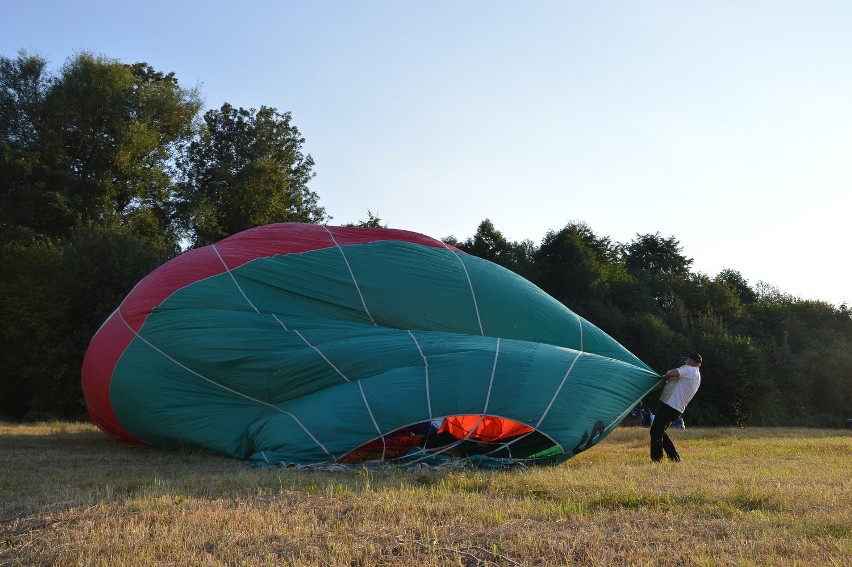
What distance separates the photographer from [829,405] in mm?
29609

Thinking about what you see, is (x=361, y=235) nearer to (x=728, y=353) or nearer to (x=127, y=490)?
(x=127, y=490)

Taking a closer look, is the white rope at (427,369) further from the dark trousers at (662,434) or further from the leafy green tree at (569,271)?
the leafy green tree at (569,271)

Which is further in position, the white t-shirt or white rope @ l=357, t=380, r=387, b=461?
the white t-shirt

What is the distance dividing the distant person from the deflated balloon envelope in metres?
0.35

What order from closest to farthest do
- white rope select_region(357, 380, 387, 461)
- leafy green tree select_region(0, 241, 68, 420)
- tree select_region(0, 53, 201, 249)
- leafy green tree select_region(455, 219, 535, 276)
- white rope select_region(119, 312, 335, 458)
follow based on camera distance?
1. white rope select_region(357, 380, 387, 461)
2. white rope select_region(119, 312, 335, 458)
3. leafy green tree select_region(0, 241, 68, 420)
4. tree select_region(0, 53, 201, 249)
5. leafy green tree select_region(455, 219, 535, 276)

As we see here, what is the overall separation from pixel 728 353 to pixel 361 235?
1904 cm

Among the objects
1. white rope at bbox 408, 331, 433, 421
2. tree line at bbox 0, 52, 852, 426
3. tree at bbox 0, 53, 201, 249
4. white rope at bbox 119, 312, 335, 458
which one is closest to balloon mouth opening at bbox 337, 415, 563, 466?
white rope at bbox 408, 331, 433, 421

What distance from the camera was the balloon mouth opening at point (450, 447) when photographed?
28.5 feet

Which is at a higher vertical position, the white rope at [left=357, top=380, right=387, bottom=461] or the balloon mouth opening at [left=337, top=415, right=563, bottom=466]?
the white rope at [left=357, top=380, right=387, bottom=461]

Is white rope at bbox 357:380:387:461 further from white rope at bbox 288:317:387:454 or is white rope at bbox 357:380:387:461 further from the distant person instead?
the distant person

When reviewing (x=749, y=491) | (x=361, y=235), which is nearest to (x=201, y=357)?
(x=361, y=235)

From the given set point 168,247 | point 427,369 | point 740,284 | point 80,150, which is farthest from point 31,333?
point 740,284

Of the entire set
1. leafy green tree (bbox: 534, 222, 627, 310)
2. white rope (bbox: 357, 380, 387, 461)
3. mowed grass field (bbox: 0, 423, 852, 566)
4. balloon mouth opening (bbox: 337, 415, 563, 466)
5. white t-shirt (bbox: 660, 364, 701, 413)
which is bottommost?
mowed grass field (bbox: 0, 423, 852, 566)

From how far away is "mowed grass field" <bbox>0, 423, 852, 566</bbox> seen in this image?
4375 mm
